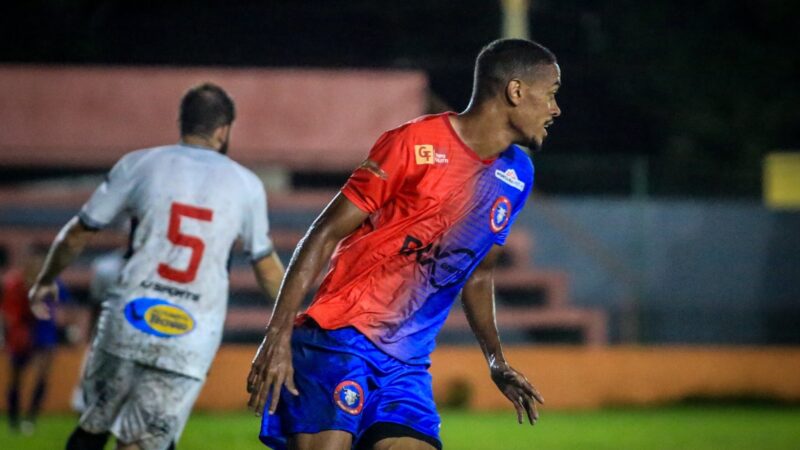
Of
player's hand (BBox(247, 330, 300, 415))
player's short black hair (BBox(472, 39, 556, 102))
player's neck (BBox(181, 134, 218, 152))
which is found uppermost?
player's short black hair (BBox(472, 39, 556, 102))

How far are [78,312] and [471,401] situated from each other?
550cm

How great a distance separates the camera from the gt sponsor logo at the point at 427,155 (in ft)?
15.2

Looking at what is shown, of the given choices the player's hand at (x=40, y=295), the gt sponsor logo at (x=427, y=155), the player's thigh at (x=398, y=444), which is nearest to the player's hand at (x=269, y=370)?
the player's thigh at (x=398, y=444)

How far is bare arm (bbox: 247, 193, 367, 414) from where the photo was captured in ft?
14.2

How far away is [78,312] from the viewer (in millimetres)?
18344

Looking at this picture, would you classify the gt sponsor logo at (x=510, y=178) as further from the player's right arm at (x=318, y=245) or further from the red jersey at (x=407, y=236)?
the player's right arm at (x=318, y=245)

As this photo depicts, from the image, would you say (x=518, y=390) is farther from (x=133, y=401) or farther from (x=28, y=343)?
(x=28, y=343)

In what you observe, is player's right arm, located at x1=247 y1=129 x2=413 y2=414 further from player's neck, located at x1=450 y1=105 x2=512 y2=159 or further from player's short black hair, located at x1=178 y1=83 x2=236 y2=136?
player's short black hair, located at x1=178 y1=83 x2=236 y2=136

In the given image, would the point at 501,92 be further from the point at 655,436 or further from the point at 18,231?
the point at 18,231

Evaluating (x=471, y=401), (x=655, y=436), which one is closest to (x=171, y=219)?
(x=655, y=436)

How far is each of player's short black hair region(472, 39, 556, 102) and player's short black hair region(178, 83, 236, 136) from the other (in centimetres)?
158

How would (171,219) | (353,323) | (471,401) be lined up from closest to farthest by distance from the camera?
(353,323) < (171,219) < (471,401)

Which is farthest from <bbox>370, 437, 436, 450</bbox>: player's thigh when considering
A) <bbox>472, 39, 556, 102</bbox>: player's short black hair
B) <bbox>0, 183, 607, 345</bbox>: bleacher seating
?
<bbox>0, 183, 607, 345</bbox>: bleacher seating

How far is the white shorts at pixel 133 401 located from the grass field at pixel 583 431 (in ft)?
19.2
